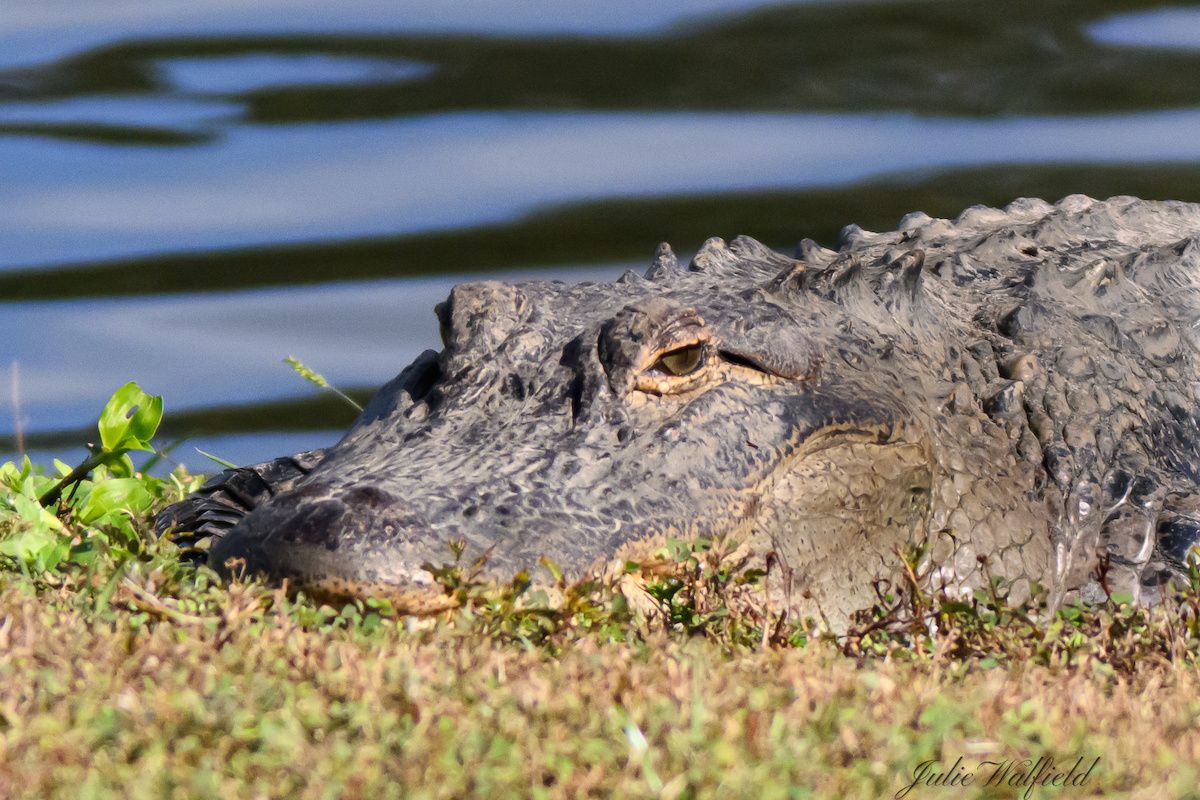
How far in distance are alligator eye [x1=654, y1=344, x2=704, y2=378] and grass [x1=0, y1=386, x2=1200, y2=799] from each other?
0.65 meters

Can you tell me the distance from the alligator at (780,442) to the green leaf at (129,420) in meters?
0.23

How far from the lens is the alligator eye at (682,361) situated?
2.59 meters

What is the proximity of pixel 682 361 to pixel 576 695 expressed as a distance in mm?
1363

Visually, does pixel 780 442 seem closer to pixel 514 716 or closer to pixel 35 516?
pixel 514 716

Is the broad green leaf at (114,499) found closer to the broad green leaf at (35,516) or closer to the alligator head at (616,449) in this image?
the broad green leaf at (35,516)

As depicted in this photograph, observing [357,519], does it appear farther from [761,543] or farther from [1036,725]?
[1036,725]

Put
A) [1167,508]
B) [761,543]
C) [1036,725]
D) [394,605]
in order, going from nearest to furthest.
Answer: [1036,725] → [394,605] → [761,543] → [1167,508]

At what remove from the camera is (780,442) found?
2.59m

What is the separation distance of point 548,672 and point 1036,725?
1.94 ft

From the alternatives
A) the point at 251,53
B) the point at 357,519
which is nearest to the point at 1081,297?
the point at 357,519

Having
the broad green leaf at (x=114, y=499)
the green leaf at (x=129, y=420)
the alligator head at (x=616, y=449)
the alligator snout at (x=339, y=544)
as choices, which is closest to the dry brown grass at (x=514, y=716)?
the alligator snout at (x=339, y=544)

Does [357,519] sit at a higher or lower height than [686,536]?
higher

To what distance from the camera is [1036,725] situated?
1.26 metres
